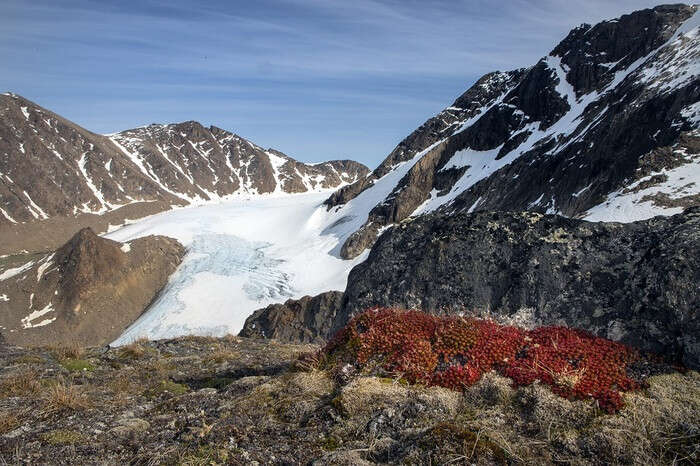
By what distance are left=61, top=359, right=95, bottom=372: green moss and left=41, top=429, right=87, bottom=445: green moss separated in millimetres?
5260

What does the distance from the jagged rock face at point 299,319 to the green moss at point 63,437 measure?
45934 millimetres

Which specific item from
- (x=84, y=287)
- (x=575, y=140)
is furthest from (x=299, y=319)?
(x=84, y=287)

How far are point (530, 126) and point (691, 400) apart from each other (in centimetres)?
10639

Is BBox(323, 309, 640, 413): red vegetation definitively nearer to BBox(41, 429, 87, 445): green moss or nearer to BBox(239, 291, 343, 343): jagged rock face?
BBox(41, 429, 87, 445): green moss

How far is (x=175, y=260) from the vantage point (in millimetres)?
96812

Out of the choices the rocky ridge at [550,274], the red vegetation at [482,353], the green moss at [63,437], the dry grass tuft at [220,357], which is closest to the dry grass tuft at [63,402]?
the green moss at [63,437]

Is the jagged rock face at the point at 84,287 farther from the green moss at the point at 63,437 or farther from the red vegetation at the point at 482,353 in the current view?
the red vegetation at the point at 482,353

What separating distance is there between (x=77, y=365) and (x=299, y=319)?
4434 centimetres

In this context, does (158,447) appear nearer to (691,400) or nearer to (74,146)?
(691,400)

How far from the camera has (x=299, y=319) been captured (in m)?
55.1

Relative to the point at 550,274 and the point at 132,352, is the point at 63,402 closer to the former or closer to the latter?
the point at 132,352

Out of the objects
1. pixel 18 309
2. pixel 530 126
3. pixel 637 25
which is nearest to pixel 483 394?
pixel 18 309

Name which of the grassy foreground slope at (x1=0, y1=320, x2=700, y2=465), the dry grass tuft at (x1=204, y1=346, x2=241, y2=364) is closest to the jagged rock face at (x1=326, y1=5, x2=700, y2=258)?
the dry grass tuft at (x1=204, y1=346, x2=241, y2=364)

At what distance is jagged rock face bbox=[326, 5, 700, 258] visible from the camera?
124 ft
